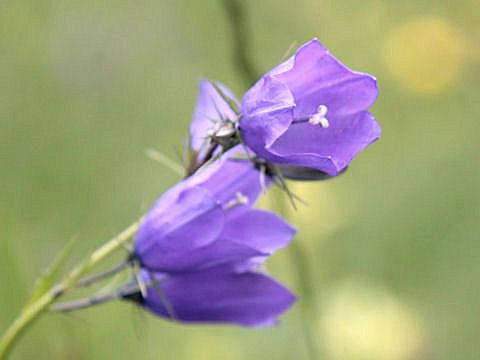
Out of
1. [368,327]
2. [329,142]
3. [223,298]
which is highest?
[329,142]

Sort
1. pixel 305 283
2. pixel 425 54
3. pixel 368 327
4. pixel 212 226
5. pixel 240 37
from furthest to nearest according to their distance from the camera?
1. pixel 425 54
2. pixel 368 327
3. pixel 305 283
4. pixel 240 37
5. pixel 212 226

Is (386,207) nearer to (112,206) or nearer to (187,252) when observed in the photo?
(112,206)

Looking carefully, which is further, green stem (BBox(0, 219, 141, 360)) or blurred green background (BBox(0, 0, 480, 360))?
blurred green background (BBox(0, 0, 480, 360))

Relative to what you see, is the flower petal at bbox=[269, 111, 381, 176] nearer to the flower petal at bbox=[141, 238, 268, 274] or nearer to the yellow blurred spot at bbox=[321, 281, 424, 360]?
the flower petal at bbox=[141, 238, 268, 274]

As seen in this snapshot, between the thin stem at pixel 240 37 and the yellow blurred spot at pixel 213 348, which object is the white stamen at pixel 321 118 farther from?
the yellow blurred spot at pixel 213 348

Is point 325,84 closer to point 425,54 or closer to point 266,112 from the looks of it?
point 266,112

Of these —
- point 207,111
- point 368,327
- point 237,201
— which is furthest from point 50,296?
point 368,327

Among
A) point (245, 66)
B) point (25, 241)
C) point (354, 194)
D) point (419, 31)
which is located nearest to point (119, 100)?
point (25, 241)

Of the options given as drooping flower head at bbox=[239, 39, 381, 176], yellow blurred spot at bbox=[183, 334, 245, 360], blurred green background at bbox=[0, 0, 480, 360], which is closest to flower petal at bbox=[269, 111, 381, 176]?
drooping flower head at bbox=[239, 39, 381, 176]
